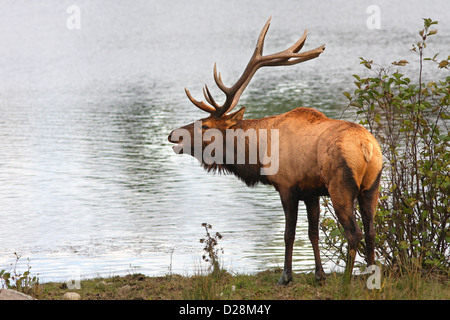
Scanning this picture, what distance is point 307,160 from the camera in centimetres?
749

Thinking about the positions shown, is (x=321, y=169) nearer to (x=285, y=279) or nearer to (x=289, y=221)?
(x=289, y=221)

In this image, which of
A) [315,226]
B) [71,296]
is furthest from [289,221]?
[71,296]

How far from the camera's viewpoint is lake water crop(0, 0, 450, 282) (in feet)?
34.8

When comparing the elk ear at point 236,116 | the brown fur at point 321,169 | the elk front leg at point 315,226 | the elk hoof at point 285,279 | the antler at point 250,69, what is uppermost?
the antler at point 250,69

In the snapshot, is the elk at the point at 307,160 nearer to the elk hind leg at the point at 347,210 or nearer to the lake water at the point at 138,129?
the elk hind leg at the point at 347,210

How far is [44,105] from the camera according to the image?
2864 cm

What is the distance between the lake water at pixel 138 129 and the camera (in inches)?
417

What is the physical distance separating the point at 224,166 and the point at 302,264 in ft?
5.73

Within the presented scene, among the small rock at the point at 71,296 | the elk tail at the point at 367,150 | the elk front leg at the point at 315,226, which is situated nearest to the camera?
the elk tail at the point at 367,150

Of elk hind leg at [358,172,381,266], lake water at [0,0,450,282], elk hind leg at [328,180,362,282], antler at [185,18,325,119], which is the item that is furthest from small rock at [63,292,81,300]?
elk hind leg at [358,172,381,266]

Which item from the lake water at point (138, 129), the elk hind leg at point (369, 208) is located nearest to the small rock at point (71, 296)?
the lake water at point (138, 129)

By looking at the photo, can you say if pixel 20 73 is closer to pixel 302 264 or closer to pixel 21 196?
pixel 21 196

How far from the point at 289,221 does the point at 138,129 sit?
14403mm

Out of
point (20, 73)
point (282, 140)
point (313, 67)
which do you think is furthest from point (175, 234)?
point (20, 73)
